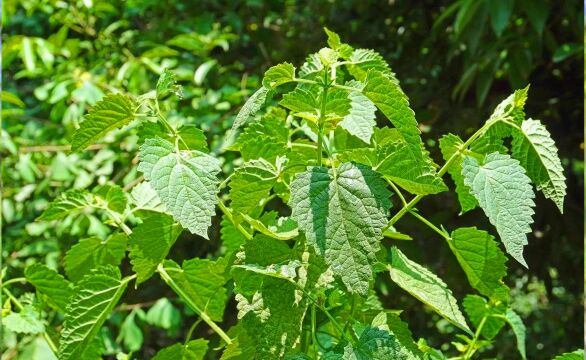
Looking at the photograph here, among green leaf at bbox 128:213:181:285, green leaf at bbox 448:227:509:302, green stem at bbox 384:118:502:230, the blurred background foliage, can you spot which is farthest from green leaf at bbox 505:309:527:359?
the blurred background foliage

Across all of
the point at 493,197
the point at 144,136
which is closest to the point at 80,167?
the point at 144,136

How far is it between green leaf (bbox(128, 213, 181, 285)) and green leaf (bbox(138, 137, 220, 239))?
3.6 inches

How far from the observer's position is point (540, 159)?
65 centimetres

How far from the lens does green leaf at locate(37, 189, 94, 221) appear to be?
0.78 meters

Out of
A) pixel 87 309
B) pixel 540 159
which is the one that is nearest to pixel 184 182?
pixel 87 309

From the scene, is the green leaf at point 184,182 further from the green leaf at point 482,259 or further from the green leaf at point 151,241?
the green leaf at point 482,259

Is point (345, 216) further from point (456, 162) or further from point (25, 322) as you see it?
point (25, 322)

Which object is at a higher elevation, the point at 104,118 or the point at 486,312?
the point at 104,118

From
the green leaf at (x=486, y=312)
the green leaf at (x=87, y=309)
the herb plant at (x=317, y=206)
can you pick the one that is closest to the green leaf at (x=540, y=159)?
the herb plant at (x=317, y=206)

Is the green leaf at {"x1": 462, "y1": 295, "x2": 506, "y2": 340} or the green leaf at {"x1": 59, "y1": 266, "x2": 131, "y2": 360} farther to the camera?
the green leaf at {"x1": 462, "y1": 295, "x2": 506, "y2": 340}

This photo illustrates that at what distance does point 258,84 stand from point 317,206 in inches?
50.5

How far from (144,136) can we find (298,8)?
1.53 metres

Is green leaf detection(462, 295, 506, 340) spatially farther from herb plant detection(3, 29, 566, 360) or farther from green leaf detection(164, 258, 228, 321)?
green leaf detection(164, 258, 228, 321)

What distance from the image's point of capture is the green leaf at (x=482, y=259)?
69 centimetres
